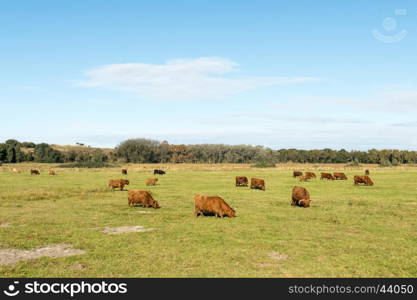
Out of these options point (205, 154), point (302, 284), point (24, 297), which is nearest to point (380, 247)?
point (302, 284)

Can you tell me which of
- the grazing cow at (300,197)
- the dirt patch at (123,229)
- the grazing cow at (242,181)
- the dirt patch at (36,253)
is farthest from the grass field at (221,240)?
the grazing cow at (242,181)

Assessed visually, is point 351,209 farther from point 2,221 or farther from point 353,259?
point 2,221

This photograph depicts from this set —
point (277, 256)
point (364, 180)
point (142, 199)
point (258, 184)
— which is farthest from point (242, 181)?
point (277, 256)

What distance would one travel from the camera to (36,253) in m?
11.7

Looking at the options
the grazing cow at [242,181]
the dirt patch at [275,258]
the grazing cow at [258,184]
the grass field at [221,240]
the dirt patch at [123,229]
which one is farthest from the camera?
the grazing cow at [242,181]

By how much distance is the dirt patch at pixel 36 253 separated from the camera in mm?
11086

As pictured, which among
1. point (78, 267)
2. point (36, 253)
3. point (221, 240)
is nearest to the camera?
point (78, 267)

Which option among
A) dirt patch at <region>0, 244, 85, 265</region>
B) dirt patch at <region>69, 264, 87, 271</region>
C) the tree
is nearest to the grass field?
dirt patch at <region>69, 264, 87, 271</region>

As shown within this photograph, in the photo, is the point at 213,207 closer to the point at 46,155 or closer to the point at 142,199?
the point at 142,199

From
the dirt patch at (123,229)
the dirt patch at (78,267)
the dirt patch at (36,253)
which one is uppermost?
the dirt patch at (123,229)

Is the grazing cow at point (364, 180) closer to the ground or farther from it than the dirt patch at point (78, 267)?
farther from it

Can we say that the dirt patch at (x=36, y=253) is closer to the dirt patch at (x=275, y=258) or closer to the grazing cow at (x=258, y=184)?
the dirt patch at (x=275, y=258)

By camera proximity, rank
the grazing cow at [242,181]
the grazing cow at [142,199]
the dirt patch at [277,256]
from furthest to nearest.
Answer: the grazing cow at [242,181] → the grazing cow at [142,199] → the dirt patch at [277,256]

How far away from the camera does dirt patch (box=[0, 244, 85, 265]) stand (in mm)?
11086
